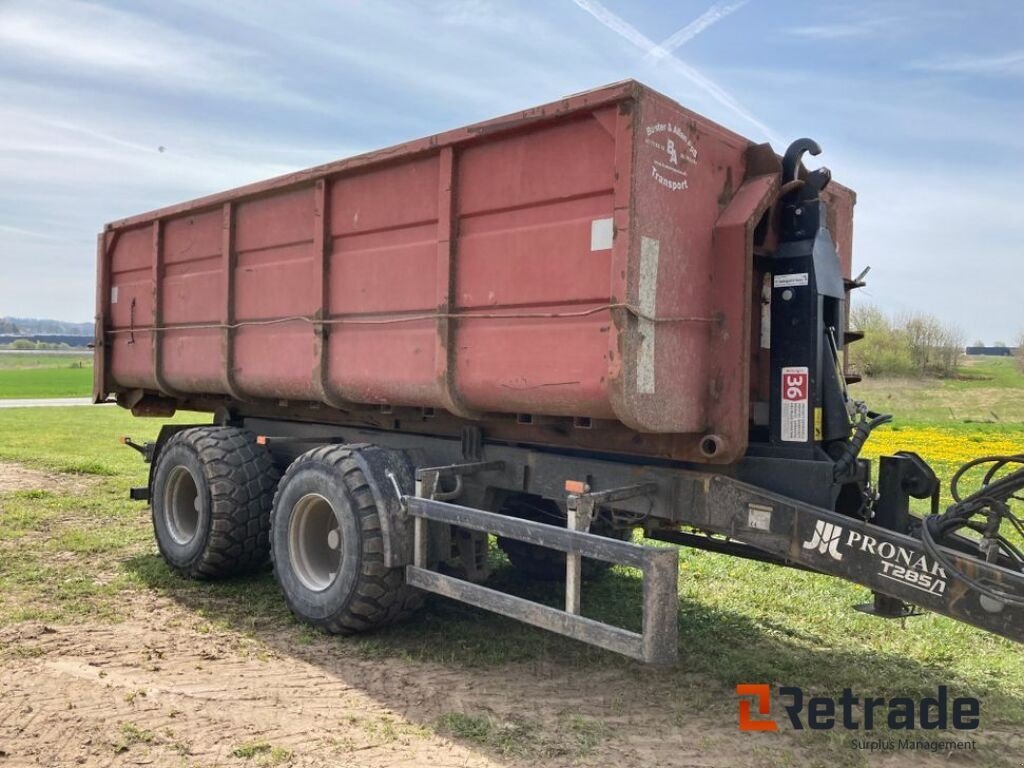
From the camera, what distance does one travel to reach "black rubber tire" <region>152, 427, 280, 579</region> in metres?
6.00

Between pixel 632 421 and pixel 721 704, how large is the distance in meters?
1.53

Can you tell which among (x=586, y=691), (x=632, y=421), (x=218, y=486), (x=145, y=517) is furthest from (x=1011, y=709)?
(x=145, y=517)

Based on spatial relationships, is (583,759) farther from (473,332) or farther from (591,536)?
(473,332)

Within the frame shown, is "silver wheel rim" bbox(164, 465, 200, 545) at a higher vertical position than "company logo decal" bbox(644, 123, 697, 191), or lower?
lower

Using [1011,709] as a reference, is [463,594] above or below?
above

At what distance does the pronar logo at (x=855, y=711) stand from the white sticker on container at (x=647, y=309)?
5.38 ft

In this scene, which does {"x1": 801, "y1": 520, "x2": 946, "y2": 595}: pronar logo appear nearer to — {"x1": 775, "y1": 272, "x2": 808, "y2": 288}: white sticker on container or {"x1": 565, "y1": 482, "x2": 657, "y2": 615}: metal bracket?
{"x1": 565, "y1": 482, "x2": 657, "y2": 615}: metal bracket

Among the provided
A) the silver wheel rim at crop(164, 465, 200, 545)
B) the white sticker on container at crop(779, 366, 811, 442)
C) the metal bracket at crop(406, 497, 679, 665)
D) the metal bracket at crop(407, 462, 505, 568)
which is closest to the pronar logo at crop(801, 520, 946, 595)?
the white sticker on container at crop(779, 366, 811, 442)

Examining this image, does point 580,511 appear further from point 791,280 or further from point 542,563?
point 542,563

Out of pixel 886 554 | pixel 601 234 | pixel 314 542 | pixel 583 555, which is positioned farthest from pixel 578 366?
pixel 314 542

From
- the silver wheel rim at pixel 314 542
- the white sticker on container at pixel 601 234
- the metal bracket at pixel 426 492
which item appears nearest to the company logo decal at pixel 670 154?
the white sticker on container at pixel 601 234

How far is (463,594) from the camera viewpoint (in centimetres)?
442

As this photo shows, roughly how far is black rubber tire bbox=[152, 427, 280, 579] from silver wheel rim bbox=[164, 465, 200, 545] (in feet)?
0.38

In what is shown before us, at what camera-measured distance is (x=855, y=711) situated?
4129mm
